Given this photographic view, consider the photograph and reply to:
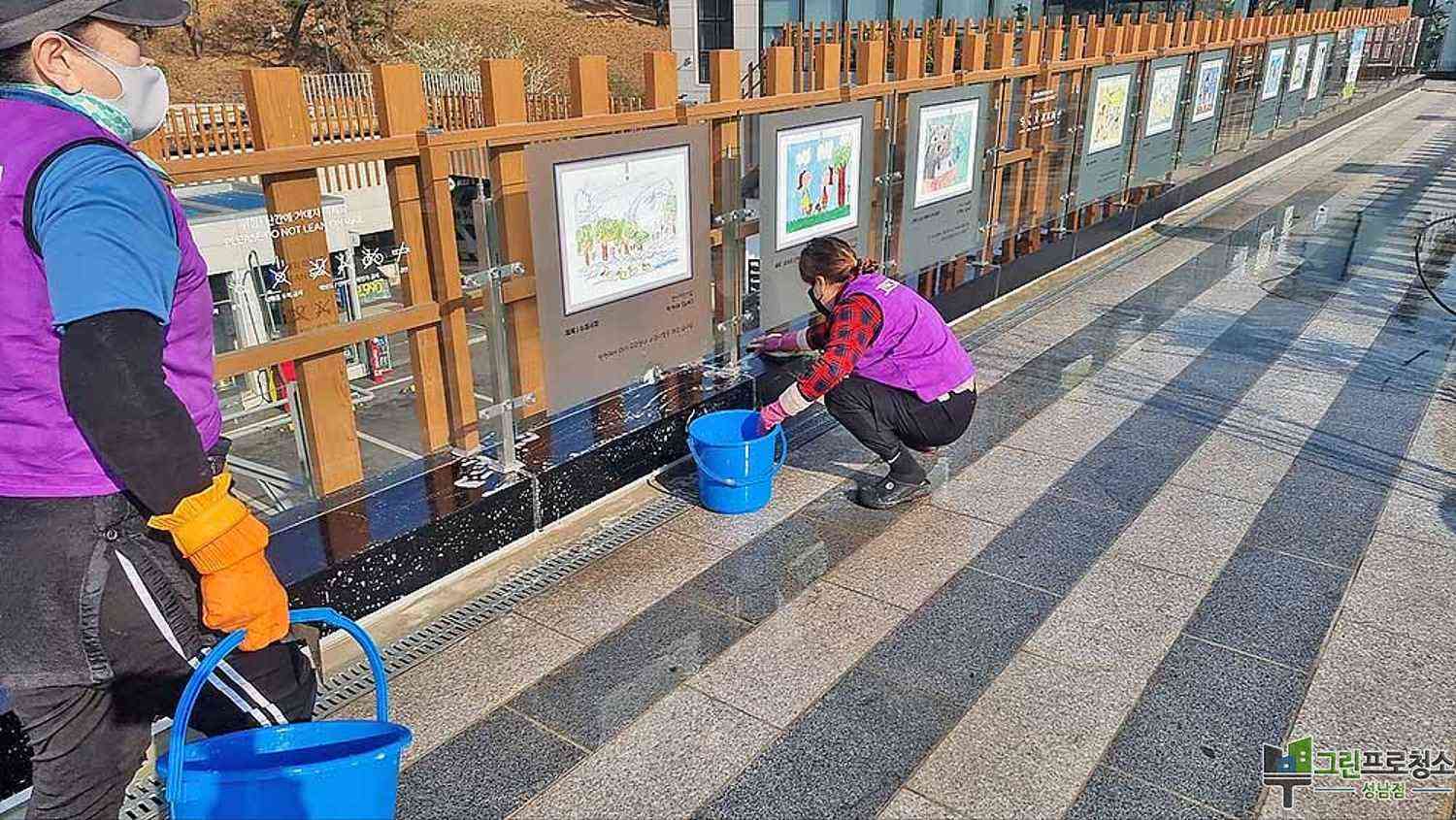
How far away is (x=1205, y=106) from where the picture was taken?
35.5 ft

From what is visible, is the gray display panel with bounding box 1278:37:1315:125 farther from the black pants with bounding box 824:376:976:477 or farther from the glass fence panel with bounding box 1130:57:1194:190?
the black pants with bounding box 824:376:976:477

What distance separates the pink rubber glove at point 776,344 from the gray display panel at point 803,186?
87mm

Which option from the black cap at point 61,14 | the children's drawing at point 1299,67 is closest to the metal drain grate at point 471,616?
the black cap at point 61,14

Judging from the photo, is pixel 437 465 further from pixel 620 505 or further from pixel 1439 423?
pixel 1439 423

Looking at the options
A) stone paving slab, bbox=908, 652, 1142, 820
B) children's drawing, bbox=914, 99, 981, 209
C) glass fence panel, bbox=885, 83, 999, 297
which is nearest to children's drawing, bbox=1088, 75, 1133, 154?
glass fence panel, bbox=885, 83, 999, 297

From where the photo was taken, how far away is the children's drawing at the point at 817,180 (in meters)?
5.10

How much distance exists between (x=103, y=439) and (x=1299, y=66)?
1648 centimetres

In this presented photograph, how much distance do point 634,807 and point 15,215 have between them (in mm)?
2067

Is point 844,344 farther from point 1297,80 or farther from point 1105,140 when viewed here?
point 1297,80

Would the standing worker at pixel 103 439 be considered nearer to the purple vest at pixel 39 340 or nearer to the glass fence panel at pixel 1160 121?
the purple vest at pixel 39 340

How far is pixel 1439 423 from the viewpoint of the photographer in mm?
5383

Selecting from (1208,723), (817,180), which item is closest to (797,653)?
(1208,723)

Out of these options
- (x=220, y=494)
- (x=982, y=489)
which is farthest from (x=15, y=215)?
(x=982, y=489)

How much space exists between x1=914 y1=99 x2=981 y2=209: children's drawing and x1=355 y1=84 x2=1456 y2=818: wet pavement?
5.02 ft
